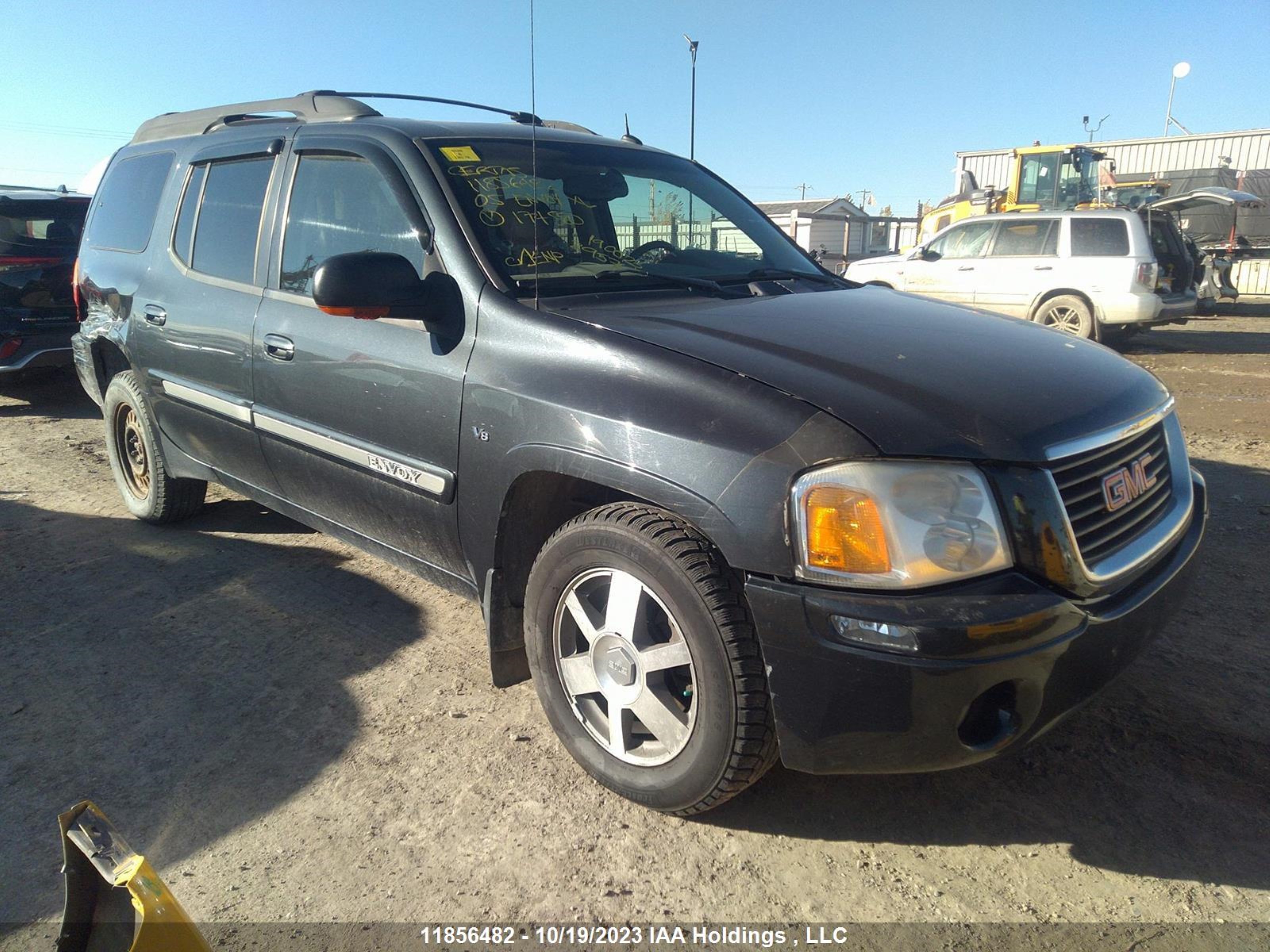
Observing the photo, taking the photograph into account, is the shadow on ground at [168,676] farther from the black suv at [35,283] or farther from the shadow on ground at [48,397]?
the shadow on ground at [48,397]

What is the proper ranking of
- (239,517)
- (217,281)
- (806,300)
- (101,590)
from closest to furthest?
(806,300)
(217,281)
(101,590)
(239,517)

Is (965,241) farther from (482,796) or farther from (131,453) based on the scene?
(482,796)

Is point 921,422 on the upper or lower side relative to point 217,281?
lower

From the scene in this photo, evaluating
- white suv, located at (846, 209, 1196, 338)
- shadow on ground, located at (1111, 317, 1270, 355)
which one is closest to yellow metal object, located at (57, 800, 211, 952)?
white suv, located at (846, 209, 1196, 338)

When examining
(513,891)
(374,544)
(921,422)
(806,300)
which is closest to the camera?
(921,422)

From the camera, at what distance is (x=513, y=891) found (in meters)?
2.08

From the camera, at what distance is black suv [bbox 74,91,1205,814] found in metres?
1.88

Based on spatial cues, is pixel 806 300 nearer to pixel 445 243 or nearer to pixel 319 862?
pixel 445 243

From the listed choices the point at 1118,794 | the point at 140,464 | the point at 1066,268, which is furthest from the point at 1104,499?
the point at 1066,268

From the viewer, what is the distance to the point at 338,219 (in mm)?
3080

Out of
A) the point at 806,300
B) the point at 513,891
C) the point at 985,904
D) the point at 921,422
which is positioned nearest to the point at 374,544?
the point at 513,891

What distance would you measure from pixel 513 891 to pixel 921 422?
143cm

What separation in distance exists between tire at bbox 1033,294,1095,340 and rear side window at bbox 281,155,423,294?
388 inches

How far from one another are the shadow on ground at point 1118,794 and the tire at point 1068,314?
29.4ft
